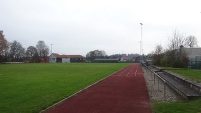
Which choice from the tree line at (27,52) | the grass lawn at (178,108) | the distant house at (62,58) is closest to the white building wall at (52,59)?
the distant house at (62,58)

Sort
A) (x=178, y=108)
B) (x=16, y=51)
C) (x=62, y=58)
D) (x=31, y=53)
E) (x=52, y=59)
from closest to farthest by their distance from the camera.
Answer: (x=178, y=108), (x=16, y=51), (x=31, y=53), (x=52, y=59), (x=62, y=58)

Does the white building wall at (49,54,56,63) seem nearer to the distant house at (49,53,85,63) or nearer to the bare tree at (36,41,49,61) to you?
the distant house at (49,53,85,63)

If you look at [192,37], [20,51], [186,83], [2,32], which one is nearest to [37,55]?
[20,51]

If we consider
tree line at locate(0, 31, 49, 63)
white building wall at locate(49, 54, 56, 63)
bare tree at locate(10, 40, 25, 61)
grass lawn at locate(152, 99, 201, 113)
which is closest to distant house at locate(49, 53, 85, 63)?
white building wall at locate(49, 54, 56, 63)

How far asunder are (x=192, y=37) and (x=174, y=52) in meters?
59.3

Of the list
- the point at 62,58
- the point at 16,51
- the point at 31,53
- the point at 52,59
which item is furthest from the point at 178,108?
the point at 62,58

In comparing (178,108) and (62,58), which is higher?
(62,58)

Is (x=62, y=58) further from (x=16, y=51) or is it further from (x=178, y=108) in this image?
(x=178, y=108)

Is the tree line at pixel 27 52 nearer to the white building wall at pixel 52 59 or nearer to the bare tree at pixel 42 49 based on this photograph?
the bare tree at pixel 42 49

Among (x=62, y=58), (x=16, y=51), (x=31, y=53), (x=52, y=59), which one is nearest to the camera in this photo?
(x=16, y=51)

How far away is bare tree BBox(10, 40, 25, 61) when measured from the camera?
117 meters

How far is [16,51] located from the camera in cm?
11912

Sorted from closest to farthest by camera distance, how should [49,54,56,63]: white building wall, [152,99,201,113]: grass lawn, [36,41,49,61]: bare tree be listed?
[152,99,201,113]: grass lawn < [36,41,49,61]: bare tree < [49,54,56,63]: white building wall

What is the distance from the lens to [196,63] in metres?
37.4
